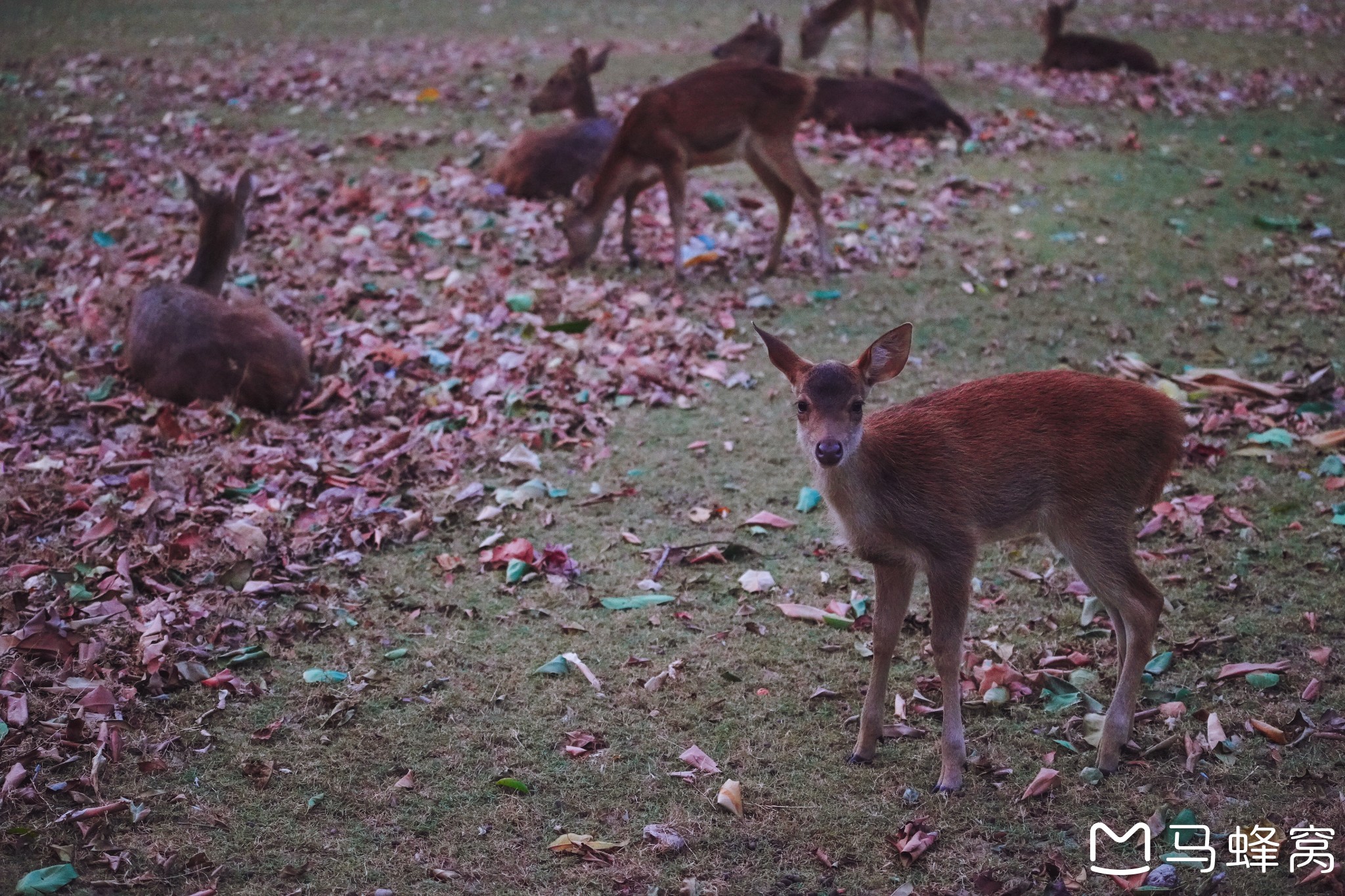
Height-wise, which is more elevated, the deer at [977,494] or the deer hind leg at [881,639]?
the deer at [977,494]

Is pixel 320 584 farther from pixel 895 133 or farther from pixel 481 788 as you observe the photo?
pixel 895 133

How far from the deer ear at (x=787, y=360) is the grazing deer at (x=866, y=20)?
9481mm

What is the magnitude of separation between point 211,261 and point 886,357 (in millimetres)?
4984

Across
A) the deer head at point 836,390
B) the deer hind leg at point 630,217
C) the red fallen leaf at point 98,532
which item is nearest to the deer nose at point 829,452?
the deer head at point 836,390

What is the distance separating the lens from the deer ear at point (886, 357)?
12.9ft

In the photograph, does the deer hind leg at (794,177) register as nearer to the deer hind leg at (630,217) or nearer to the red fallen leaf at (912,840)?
the deer hind leg at (630,217)

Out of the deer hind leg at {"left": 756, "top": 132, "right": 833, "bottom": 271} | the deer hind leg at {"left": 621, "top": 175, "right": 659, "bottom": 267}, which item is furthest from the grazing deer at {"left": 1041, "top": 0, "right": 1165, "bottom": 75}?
the deer hind leg at {"left": 621, "top": 175, "right": 659, "bottom": 267}

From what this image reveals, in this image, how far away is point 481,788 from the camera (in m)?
3.88

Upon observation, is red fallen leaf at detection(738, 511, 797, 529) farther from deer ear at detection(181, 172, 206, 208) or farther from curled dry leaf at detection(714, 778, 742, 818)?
deer ear at detection(181, 172, 206, 208)

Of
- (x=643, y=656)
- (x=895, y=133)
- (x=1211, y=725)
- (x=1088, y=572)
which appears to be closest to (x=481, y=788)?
(x=643, y=656)

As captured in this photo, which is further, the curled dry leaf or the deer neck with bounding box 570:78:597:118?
the deer neck with bounding box 570:78:597:118

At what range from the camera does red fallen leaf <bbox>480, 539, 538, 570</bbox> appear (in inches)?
207

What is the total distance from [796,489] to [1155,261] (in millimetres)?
3828

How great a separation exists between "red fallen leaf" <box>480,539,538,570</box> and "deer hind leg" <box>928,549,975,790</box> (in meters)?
2.05
